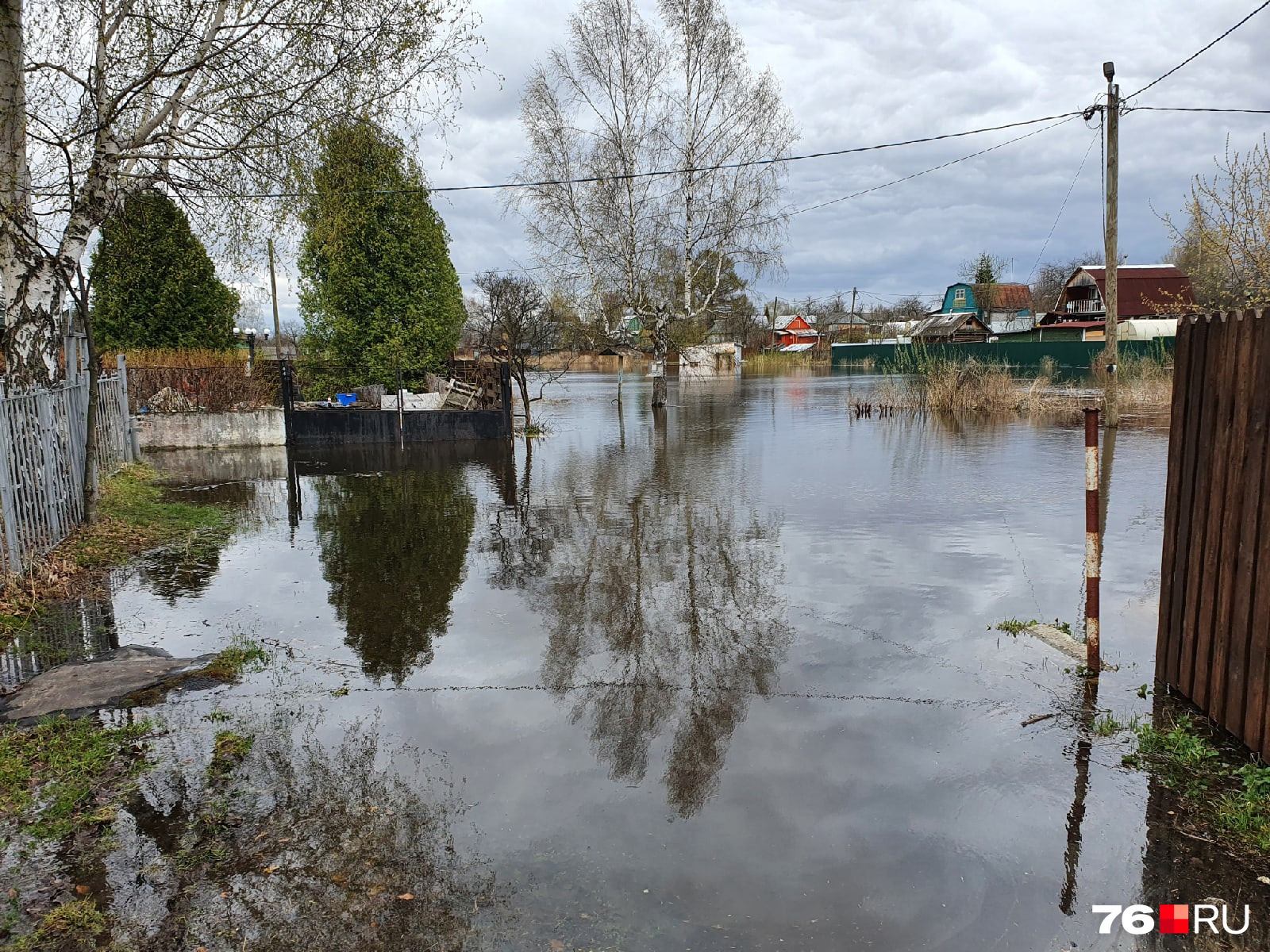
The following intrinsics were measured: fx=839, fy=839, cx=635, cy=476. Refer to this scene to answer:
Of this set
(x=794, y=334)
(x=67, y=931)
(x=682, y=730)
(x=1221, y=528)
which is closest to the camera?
(x=67, y=931)

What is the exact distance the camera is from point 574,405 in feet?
98.1

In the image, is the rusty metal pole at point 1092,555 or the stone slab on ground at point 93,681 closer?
the stone slab on ground at point 93,681

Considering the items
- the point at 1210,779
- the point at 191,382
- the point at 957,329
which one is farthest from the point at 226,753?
the point at 957,329

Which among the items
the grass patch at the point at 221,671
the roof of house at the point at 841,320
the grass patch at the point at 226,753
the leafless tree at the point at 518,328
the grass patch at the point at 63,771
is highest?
the roof of house at the point at 841,320

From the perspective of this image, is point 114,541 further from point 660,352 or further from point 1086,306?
point 1086,306

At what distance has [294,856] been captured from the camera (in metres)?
3.29

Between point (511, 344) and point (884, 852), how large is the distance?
17.7 metres

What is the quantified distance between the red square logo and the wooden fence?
4.13 feet

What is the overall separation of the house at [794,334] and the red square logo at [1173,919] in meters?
Result: 87.4

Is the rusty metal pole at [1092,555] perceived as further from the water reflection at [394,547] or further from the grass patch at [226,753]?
the grass patch at [226,753]

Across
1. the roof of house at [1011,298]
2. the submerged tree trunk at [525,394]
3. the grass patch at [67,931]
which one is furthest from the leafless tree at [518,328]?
the roof of house at [1011,298]

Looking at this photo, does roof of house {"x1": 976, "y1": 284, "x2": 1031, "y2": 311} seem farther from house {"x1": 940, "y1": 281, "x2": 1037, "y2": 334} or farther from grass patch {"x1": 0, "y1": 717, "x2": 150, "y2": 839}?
grass patch {"x1": 0, "y1": 717, "x2": 150, "y2": 839}

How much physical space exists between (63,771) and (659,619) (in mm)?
3744

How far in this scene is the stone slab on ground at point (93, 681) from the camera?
15.6 ft
